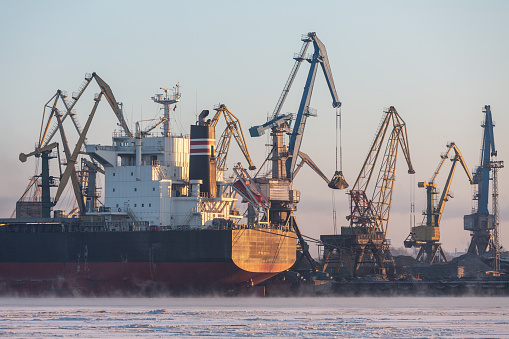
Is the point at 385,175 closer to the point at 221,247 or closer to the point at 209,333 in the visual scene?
the point at 221,247

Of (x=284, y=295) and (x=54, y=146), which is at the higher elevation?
(x=54, y=146)

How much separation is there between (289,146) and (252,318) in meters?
35.6

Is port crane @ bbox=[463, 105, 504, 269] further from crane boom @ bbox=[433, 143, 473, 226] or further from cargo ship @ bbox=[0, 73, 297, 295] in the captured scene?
cargo ship @ bbox=[0, 73, 297, 295]

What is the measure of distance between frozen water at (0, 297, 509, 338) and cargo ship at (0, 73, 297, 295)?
372 cm

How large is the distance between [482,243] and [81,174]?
148 feet

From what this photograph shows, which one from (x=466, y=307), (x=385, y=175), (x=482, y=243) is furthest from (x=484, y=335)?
(x=482, y=243)

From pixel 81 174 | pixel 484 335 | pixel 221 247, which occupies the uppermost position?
pixel 81 174

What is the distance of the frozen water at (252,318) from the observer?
39.2 meters

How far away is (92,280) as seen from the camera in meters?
66.4

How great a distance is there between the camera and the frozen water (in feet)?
129

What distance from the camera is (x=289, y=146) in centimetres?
8019

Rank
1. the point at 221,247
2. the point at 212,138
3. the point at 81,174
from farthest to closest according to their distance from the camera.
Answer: the point at 81,174 < the point at 212,138 < the point at 221,247

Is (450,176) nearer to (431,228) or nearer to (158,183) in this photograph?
(431,228)

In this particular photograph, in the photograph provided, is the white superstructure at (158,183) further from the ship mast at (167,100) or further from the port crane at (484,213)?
the port crane at (484,213)
